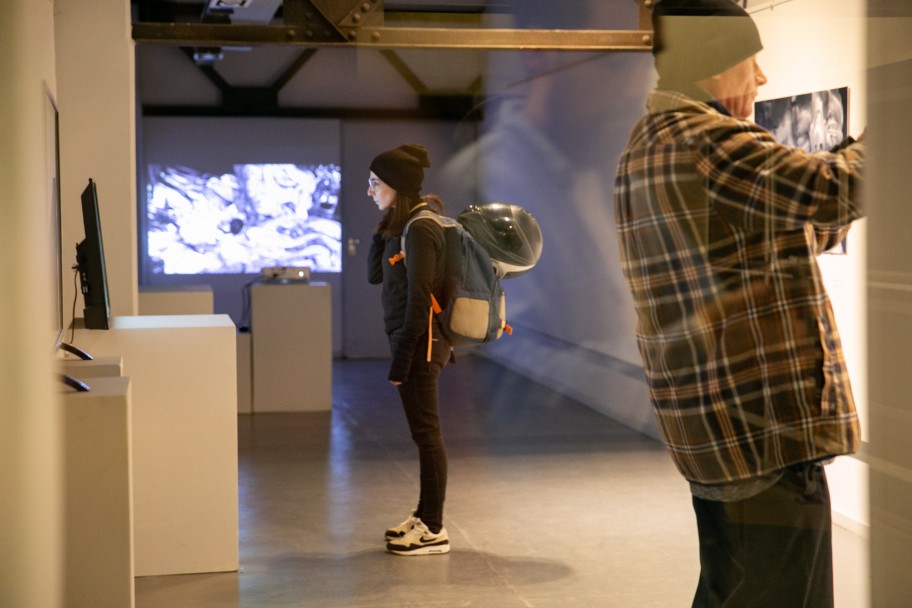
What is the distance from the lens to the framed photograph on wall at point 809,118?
4.52 feet

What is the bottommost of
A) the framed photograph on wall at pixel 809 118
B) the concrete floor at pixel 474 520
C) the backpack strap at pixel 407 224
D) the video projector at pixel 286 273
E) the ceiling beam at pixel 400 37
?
the concrete floor at pixel 474 520

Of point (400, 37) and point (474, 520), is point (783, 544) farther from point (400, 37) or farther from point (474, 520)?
point (400, 37)

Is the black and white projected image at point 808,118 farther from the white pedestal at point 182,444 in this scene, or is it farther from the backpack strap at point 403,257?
the white pedestal at point 182,444

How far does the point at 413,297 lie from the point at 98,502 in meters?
1.82

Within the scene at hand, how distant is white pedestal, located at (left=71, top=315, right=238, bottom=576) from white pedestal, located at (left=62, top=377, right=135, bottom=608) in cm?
161

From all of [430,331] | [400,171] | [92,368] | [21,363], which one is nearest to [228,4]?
[400,171]

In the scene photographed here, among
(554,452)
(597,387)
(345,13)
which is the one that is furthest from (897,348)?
(597,387)

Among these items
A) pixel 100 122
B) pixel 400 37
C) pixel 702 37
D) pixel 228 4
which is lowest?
pixel 702 37

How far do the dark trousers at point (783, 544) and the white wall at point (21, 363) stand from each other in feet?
3.54

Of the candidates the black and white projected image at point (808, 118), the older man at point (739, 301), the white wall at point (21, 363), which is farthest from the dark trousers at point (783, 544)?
the white wall at point (21, 363)

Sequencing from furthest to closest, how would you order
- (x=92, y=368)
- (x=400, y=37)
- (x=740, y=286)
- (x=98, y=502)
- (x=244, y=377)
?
(x=244, y=377), (x=400, y=37), (x=92, y=368), (x=98, y=502), (x=740, y=286)

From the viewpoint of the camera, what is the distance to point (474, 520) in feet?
15.7

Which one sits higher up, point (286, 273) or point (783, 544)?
point (286, 273)

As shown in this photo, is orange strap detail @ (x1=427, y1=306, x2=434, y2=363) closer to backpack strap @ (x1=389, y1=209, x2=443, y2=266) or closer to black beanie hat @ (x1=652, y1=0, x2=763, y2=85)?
backpack strap @ (x1=389, y1=209, x2=443, y2=266)
